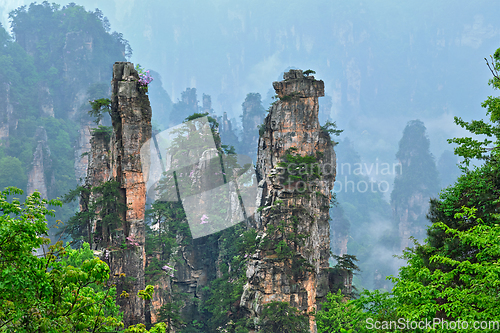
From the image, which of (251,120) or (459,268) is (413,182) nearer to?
(251,120)

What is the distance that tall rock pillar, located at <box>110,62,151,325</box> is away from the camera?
70.3 ft

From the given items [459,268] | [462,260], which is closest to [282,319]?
[462,260]

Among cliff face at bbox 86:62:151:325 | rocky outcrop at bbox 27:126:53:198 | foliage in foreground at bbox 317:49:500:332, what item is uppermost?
rocky outcrop at bbox 27:126:53:198

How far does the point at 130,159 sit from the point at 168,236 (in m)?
9.71

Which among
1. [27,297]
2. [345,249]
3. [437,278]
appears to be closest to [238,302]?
[437,278]

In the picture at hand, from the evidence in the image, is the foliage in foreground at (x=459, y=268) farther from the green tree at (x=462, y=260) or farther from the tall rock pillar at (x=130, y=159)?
the tall rock pillar at (x=130, y=159)

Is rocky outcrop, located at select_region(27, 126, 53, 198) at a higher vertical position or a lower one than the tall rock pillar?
higher

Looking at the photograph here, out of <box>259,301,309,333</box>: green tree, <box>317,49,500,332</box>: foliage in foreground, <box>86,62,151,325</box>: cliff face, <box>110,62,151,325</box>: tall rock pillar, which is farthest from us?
<box>110,62,151,325</box>: tall rock pillar

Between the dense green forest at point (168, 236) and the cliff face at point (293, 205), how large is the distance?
1243 mm

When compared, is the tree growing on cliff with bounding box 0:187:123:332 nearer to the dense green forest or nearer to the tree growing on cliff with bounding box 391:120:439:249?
the dense green forest

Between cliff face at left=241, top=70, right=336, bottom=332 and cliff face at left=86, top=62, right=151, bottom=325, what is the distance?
655 centimetres

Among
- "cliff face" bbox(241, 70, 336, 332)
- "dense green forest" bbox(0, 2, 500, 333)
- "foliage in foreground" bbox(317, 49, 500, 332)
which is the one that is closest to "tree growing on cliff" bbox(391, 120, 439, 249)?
"dense green forest" bbox(0, 2, 500, 333)

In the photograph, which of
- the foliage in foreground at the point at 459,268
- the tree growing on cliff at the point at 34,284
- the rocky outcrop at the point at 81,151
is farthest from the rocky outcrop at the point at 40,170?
the foliage in foreground at the point at 459,268

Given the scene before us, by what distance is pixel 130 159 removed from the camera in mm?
21609
